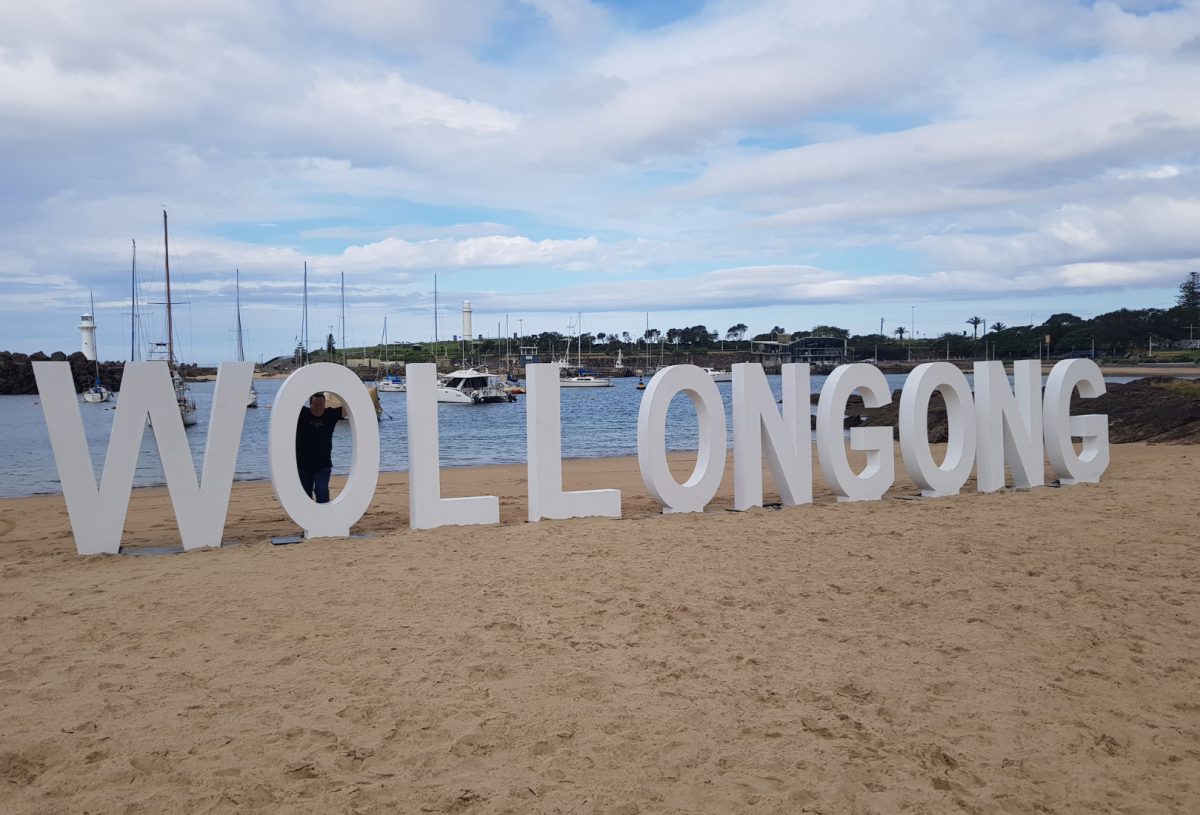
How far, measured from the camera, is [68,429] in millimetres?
8953

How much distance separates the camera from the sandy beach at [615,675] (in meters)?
4.05

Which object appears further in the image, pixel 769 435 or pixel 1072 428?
pixel 1072 428

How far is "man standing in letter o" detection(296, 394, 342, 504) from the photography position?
10586mm

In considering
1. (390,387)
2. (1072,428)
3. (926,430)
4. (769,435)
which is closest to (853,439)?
(769,435)

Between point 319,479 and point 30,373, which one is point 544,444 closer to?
point 319,479

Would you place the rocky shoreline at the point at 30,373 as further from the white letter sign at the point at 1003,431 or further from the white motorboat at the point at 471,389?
the white letter sign at the point at 1003,431

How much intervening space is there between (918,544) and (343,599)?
5841 mm

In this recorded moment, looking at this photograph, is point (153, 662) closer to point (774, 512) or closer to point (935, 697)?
point (935, 697)

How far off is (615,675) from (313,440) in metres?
6.50

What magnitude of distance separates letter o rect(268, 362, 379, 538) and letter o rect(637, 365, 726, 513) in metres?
3.34

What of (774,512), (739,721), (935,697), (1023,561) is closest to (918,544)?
(1023,561)

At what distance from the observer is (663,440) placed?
11.0 meters

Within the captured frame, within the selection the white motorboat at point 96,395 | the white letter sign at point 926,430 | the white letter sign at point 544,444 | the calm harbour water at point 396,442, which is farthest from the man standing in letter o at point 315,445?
the white motorboat at point 96,395

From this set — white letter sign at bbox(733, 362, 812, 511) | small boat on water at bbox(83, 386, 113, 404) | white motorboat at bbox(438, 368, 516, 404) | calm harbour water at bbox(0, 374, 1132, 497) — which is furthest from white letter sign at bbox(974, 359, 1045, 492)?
small boat on water at bbox(83, 386, 113, 404)
